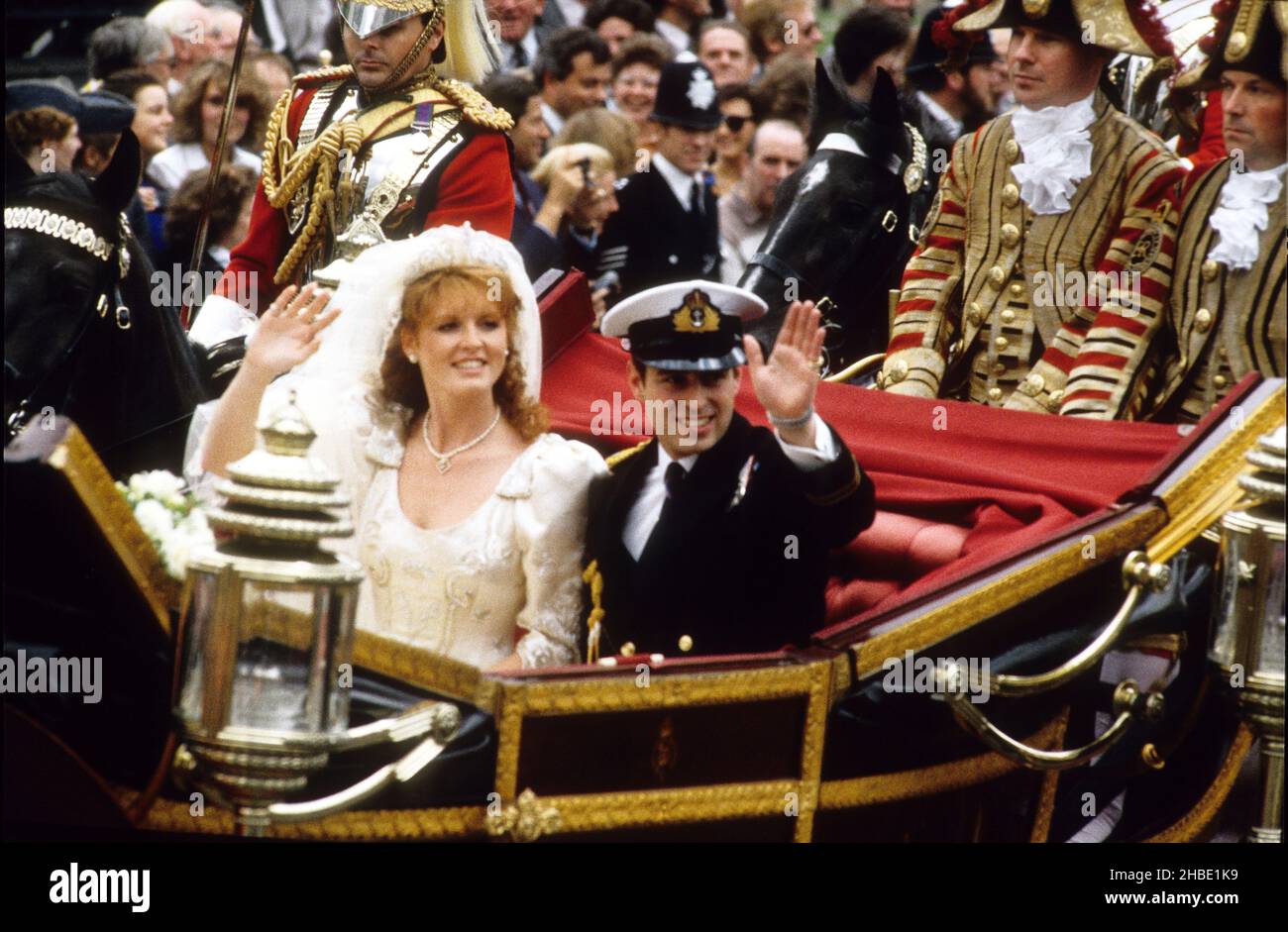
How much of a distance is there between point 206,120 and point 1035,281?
341 cm

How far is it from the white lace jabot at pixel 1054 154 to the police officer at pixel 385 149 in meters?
1.26

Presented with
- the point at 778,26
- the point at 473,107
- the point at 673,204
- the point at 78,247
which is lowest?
the point at 78,247

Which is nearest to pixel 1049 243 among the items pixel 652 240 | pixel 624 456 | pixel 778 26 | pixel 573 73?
pixel 624 456

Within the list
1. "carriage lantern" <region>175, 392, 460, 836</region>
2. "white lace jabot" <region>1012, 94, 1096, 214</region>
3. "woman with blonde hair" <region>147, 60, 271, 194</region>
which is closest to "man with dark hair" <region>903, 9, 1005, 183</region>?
"white lace jabot" <region>1012, 94, 1096, 214</region>

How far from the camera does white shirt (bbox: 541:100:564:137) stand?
8.64 m

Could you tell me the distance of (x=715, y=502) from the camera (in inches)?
160

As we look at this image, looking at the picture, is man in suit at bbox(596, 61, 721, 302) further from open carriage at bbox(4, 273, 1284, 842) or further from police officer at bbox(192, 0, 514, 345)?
open carriage at bbox(4, 273, 1284, 842)

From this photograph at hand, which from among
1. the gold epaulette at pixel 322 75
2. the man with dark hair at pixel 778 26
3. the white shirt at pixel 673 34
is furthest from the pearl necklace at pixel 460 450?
the white shirt at pixel 673 34

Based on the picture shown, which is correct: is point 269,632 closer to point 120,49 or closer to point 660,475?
point 660,475

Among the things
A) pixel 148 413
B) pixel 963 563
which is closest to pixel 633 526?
pixel 963 563

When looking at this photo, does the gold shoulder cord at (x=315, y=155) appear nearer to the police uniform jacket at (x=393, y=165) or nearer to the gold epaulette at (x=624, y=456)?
the police uniform jacket at (x=393, y=165)

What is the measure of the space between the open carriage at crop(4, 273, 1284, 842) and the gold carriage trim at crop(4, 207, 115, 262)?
3.03ft

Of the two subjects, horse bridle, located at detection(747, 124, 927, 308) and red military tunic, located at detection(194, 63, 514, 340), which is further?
horse bridle, located at detection(747, 124, 927, 308)

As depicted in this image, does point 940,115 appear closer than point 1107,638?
No
